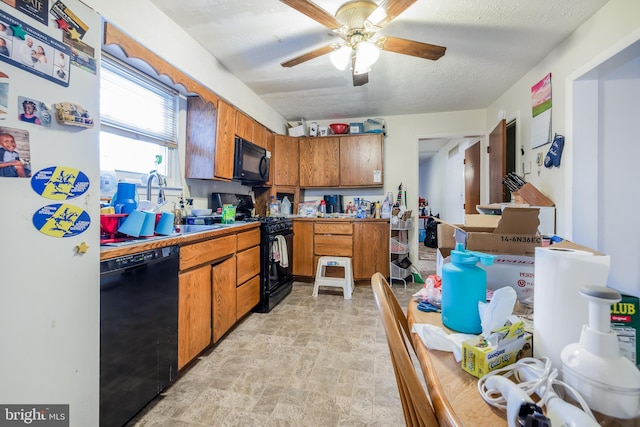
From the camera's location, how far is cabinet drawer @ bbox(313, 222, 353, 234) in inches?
140

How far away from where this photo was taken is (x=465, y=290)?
71 centimetres

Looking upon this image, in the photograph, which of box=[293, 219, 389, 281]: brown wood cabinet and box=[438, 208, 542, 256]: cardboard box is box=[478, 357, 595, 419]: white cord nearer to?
box=[438, 208, 542, 256]: cardboard box

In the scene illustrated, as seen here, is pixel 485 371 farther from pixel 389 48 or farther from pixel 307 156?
pixel 307 156

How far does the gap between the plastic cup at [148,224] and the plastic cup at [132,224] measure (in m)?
0.03

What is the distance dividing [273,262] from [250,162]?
1.16 metres

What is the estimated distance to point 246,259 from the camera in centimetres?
245

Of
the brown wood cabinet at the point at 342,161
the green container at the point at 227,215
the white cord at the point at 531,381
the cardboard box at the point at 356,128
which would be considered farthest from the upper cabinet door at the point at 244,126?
the white cord at the point at 531,381

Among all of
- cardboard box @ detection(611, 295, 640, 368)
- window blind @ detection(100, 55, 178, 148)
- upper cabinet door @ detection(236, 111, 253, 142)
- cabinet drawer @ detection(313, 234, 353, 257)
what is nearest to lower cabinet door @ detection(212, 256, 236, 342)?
window blind @ detection(100, 55, 178, 148)

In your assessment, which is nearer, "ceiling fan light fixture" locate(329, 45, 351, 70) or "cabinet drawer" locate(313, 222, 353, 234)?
"ceiling fan light fixture" locate(329, 45, 351, 70)

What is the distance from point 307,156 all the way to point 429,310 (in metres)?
3.43

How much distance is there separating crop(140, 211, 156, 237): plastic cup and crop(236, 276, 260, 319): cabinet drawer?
3.25 feet

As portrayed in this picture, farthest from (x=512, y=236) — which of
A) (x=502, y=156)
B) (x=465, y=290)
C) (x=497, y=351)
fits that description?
(x=502, y=156)

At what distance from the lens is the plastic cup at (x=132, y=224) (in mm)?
1420

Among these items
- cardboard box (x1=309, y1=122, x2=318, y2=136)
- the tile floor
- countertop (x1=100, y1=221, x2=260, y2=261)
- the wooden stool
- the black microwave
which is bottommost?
the tile floor
